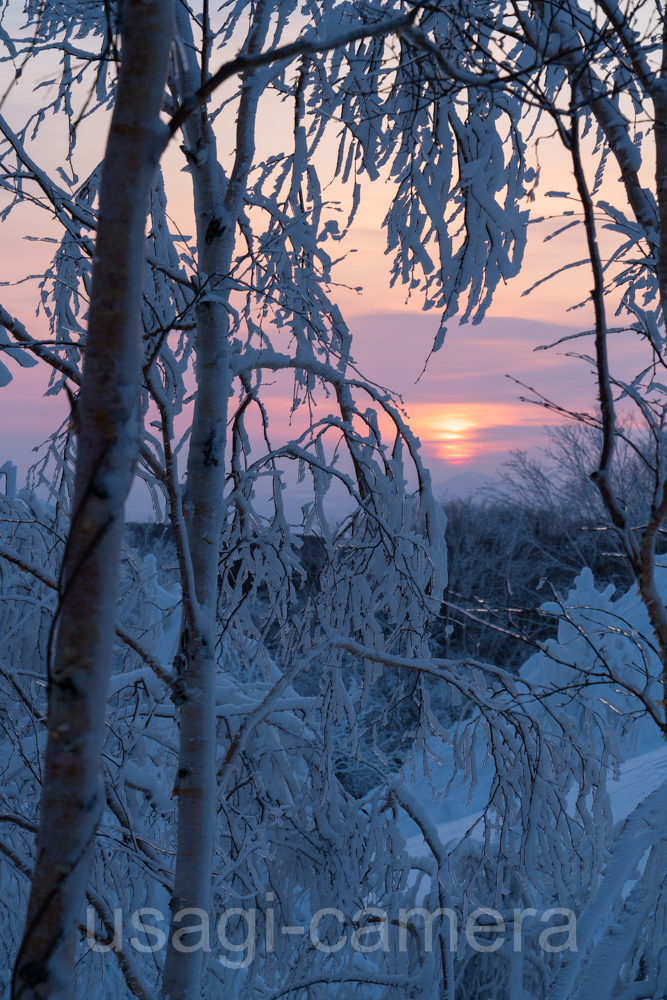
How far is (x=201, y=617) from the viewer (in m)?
2.80

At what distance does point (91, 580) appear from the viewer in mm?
1175

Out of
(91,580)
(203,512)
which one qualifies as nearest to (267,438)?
(203,512)

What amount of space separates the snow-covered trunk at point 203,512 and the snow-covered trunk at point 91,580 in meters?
1.36

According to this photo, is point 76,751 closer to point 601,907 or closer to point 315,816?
point 601,907

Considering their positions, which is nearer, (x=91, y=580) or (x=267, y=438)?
(x=91, y=580)

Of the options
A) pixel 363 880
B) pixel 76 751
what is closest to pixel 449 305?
pixel 76 751

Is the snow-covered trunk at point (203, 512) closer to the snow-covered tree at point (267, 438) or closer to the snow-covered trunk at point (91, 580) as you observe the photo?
the snow-covered tree at point (267, 438)

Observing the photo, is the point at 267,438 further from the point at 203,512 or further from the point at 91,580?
the point at 91,580

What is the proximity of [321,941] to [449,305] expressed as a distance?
3847 mm

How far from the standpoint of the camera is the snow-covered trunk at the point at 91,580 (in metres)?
1.14

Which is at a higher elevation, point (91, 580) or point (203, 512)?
point (203, 512)

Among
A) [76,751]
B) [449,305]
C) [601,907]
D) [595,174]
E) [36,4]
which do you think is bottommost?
[601,907]

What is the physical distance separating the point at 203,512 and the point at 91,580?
1830mm

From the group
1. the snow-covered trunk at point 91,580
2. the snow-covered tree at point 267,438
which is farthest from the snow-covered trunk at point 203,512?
the snow-covered trunk at point 91,580
